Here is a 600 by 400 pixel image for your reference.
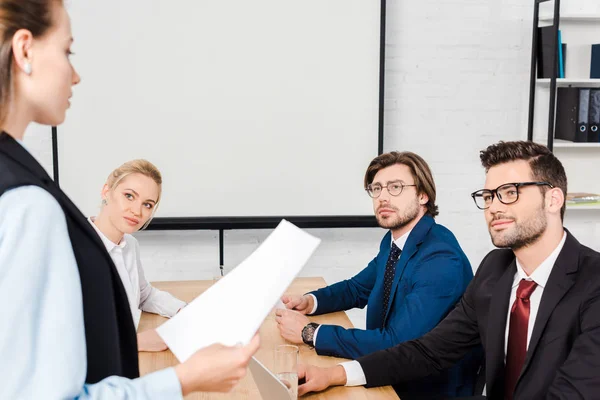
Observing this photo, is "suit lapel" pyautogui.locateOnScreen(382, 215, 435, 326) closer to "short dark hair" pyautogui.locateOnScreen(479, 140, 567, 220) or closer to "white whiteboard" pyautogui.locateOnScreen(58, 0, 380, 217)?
"short dark hair" pyautogui.locateOnScreen(479, 140, 567, 220)

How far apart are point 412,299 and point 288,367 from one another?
0.70m

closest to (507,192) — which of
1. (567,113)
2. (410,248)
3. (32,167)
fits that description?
(410,248)

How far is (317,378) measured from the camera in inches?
64.4

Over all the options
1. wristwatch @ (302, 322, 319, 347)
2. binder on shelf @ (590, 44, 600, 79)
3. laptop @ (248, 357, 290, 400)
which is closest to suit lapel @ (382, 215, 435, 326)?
wristwatch @ (302, 322, 319, 347)

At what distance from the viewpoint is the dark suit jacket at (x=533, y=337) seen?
5.03 ft

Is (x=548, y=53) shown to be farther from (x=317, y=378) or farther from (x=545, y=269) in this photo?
(x=317, y=378)

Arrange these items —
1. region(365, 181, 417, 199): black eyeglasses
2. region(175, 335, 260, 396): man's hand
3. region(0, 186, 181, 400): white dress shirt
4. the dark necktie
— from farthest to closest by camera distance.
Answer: region(365, 181, 417, 199): black eyeglasses, the dark necktie, region(175, 335, 260, 396): man's hand, region(0, 186, 181, 400): white dress shirt

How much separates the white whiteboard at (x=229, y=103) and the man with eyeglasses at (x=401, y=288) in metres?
0.89

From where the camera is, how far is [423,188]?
97.8 inches

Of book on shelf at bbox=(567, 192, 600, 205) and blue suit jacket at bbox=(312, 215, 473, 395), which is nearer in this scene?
blue suit jacket at bbox=(312, 215, 473, 395)

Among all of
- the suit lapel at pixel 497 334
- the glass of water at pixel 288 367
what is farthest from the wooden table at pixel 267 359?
the suit lapel at pixel 497 334

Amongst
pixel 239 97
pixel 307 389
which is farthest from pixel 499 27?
pixel 307 389

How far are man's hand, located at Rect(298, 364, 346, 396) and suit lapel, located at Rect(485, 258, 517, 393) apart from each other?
406mm

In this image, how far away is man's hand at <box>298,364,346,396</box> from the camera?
5.31ft
